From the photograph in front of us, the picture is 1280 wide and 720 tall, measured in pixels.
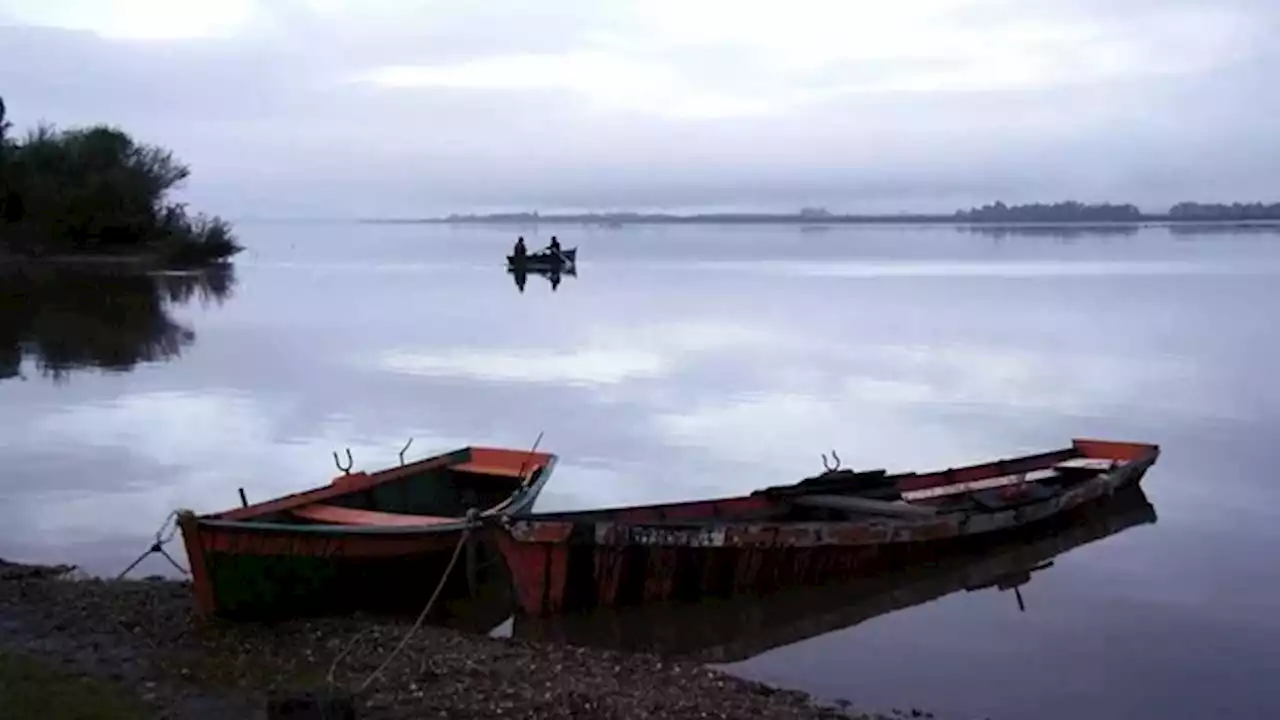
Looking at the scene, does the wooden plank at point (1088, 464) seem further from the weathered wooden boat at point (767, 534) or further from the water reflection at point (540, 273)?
the water reflection at point (540, 273)

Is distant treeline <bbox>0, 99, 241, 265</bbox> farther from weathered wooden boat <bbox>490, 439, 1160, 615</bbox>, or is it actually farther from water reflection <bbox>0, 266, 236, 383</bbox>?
weathered wooden boat <bbox>490, 439, 1160, 615</bbox>

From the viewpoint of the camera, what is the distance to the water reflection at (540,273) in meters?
53.0

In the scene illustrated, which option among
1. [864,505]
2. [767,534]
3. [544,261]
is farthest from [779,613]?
[544,261]

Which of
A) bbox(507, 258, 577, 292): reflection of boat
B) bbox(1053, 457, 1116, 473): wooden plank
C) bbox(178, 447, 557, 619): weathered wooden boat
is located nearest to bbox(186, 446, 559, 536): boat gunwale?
bbox(178, 447, 557, 619): weathered wooden boat

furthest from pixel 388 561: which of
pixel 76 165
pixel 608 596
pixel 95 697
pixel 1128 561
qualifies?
pixel 76 165

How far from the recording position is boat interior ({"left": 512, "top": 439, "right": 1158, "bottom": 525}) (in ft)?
34.0

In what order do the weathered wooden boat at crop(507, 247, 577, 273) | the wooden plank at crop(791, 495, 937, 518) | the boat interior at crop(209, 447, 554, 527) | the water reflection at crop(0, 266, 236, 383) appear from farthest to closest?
the weathered wooden boat at crop(507, 247, 577, 273) → the water reflection at crop(0, 266, 236, 383) → the wooden plank at crop(791, 495, 937, 518) → the boat interior at crop(209, 447, 554, 527)

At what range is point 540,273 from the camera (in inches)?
2359

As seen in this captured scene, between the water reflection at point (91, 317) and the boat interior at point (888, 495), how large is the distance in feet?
47.8

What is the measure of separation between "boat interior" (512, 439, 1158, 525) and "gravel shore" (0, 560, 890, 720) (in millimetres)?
1485

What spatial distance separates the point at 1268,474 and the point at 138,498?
11893 millimetres

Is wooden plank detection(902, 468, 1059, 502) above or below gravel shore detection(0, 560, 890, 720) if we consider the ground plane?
above

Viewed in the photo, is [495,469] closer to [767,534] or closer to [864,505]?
[767,534]

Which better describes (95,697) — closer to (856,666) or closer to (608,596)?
(608,596)
